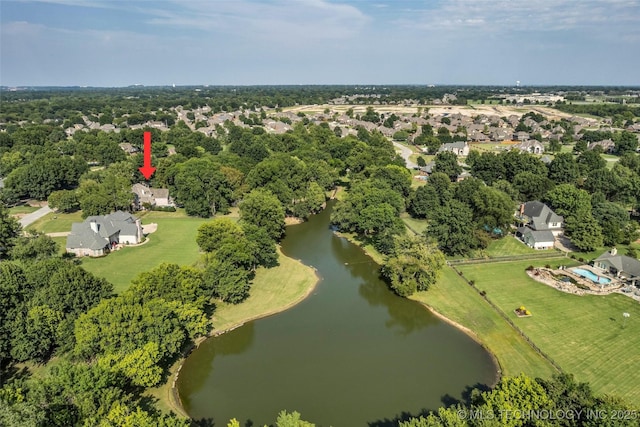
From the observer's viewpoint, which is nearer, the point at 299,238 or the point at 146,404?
the point at 146,404

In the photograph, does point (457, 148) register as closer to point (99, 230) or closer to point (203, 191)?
point (203, 191)

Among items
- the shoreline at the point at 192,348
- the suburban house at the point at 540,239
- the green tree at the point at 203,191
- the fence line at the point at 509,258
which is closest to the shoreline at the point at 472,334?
the fence line at the point at 509,258

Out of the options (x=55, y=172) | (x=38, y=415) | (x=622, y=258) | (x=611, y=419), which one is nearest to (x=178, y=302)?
(x=38, y=415)

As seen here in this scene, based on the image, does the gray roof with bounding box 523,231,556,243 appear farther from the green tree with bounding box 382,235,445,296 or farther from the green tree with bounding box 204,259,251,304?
the green tree with bounding box 204,259,251,304

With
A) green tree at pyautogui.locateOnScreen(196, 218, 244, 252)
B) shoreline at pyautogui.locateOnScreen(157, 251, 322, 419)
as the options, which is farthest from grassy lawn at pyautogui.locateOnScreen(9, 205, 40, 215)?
shoreline at pyautogui.locateOnScreen(157, 251, 322, 419)

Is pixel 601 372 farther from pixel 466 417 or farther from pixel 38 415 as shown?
Result: pixel 38 415
